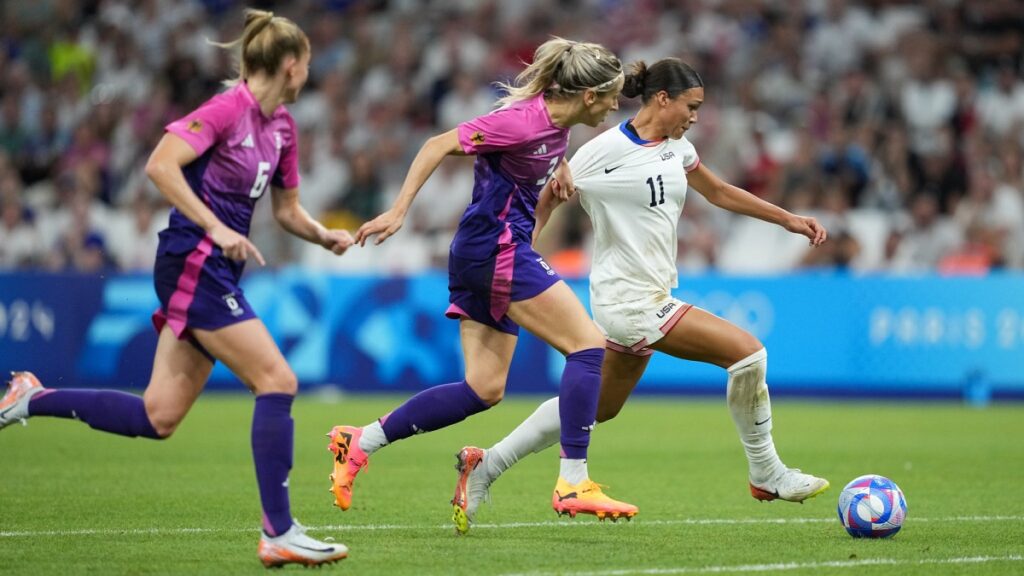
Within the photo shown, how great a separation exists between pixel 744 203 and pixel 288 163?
106 inches

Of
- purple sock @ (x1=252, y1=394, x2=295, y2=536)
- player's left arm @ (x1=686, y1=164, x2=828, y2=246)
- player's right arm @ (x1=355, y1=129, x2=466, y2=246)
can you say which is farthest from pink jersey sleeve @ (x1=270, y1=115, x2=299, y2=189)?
player's left arm @ (x1=686, y1=164, x2=828, y2=246)

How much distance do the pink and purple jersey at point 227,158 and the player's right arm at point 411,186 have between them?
530 mm

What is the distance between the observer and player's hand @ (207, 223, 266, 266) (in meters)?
6.02

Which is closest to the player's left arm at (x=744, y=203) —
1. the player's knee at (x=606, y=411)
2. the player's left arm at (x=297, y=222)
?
the player's knee at (x=606, y=411)

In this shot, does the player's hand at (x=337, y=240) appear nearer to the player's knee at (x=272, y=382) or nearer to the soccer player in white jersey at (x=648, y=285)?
the player's knee at (x=272, y=382)

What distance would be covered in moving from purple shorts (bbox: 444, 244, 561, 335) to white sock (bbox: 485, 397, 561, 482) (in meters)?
0.52

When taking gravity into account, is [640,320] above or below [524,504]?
above

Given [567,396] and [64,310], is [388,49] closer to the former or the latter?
[64,310]

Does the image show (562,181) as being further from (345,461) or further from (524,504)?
(524,504)

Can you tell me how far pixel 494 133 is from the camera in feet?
23.8

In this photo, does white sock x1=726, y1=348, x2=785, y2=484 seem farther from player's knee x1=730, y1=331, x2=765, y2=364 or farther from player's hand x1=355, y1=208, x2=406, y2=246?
player's hand x1=355, y1=208, x2=406, y2=246

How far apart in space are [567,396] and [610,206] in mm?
1151

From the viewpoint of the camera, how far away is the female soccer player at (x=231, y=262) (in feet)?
20.3

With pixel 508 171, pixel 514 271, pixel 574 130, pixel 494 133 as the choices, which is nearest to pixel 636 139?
pixel 508 171
